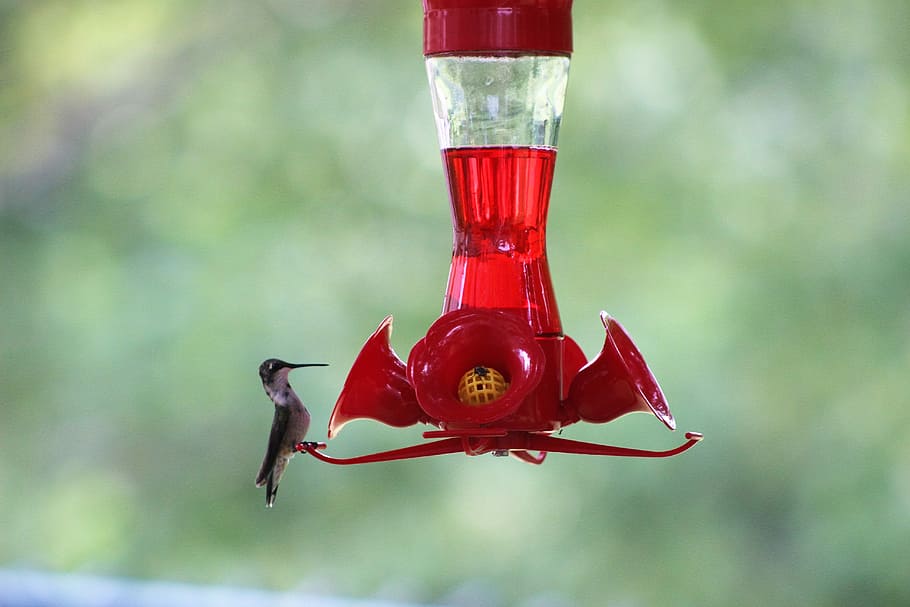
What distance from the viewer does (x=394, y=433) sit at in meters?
4.89

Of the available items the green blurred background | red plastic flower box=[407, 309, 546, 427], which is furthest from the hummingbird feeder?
the green blurred background

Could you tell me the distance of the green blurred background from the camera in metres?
4.76

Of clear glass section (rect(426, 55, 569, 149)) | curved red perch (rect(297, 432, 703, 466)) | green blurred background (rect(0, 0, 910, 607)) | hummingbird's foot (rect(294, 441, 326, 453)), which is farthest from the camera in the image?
green blurred background (rect(0, 0, 910, 607))

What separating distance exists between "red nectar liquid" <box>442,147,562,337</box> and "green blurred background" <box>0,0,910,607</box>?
2991 millimetres

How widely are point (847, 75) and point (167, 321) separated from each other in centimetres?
280

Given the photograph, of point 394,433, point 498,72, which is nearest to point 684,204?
point 394,433

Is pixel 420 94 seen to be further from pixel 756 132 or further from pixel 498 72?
pixel 498 72

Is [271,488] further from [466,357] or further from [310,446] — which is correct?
[466,357]

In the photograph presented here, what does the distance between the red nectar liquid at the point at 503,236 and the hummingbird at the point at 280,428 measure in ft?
0.89

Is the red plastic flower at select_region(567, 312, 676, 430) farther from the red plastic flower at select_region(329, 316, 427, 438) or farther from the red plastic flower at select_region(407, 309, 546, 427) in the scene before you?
Answer: the red plastic flower at select_region(329, 316, 427, 438)

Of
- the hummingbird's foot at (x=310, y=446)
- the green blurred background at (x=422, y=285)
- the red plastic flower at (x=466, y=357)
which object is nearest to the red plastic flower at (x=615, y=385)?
the red plastic flower at (x=466, y=357)

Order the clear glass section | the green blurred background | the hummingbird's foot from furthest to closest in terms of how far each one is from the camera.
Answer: the green blurred background, the clear glass section, the hummingbird's foot

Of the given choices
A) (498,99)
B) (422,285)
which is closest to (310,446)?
(498,99)

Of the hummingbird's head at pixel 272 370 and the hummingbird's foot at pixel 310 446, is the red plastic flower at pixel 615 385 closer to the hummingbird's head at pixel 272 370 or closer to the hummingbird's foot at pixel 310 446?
the hummingbird's foot at pixel 310 446
